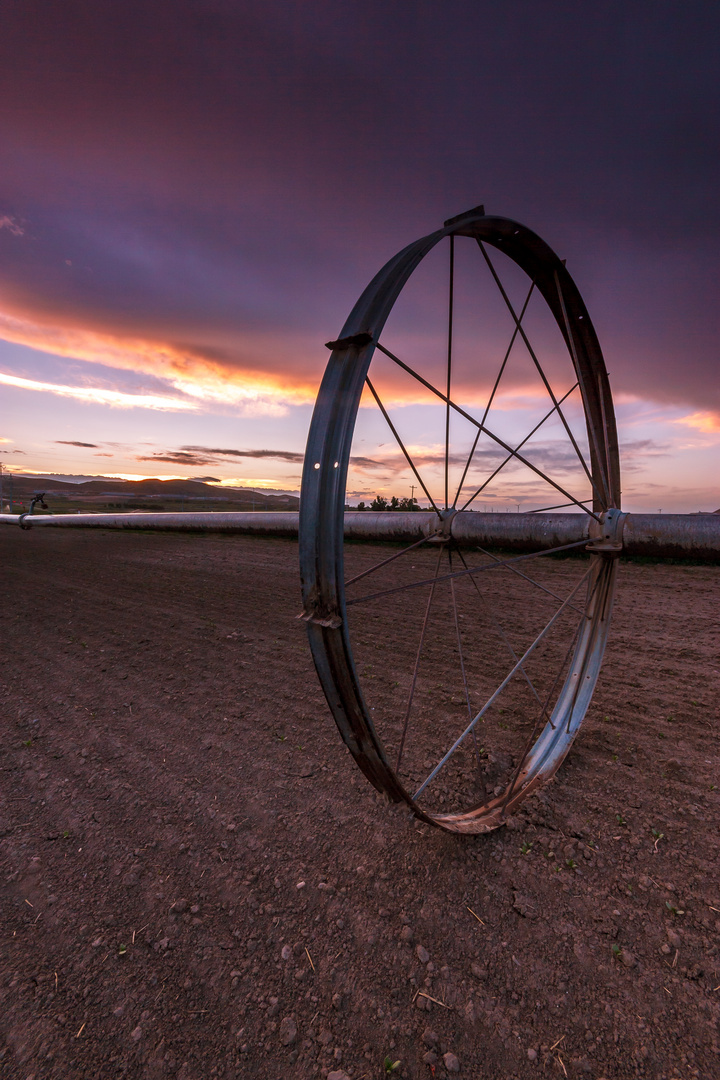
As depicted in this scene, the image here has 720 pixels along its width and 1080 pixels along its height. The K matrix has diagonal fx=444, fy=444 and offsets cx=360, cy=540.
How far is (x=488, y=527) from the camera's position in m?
6.97

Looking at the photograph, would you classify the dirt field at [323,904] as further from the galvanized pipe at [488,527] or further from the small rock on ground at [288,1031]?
the galvanized pipe at [488,527]

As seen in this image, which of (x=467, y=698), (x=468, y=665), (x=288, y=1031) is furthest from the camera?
(x=468, y=665)

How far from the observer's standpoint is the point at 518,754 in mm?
4090

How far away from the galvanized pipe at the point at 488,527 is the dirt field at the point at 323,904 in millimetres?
1775

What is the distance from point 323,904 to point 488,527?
5437mm

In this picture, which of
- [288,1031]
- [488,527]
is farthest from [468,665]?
[288,1031]

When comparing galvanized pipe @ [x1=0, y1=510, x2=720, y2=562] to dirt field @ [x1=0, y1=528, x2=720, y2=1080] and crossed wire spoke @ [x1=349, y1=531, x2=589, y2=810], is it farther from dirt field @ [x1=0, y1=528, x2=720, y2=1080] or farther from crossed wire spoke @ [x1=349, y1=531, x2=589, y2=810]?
dirt field @ [x1=0, y1=528, x2=720, y2=1080]

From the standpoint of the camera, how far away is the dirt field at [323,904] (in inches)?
76.1

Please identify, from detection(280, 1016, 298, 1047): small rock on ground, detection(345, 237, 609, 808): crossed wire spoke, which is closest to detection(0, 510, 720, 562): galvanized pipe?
detection(345, 237, 609, 808): crossed wire spoke

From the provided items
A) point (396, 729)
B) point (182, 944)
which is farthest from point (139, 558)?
point (182, 944)

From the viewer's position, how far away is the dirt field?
193 centimetres

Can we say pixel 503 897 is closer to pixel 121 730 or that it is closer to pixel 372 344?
pixel 372 344

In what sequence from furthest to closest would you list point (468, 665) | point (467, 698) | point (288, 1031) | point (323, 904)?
point (468, 665) → point (467, 698) → point (323, 904) → point (288, 1031)

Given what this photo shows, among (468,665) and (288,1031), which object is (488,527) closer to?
(468,665)
